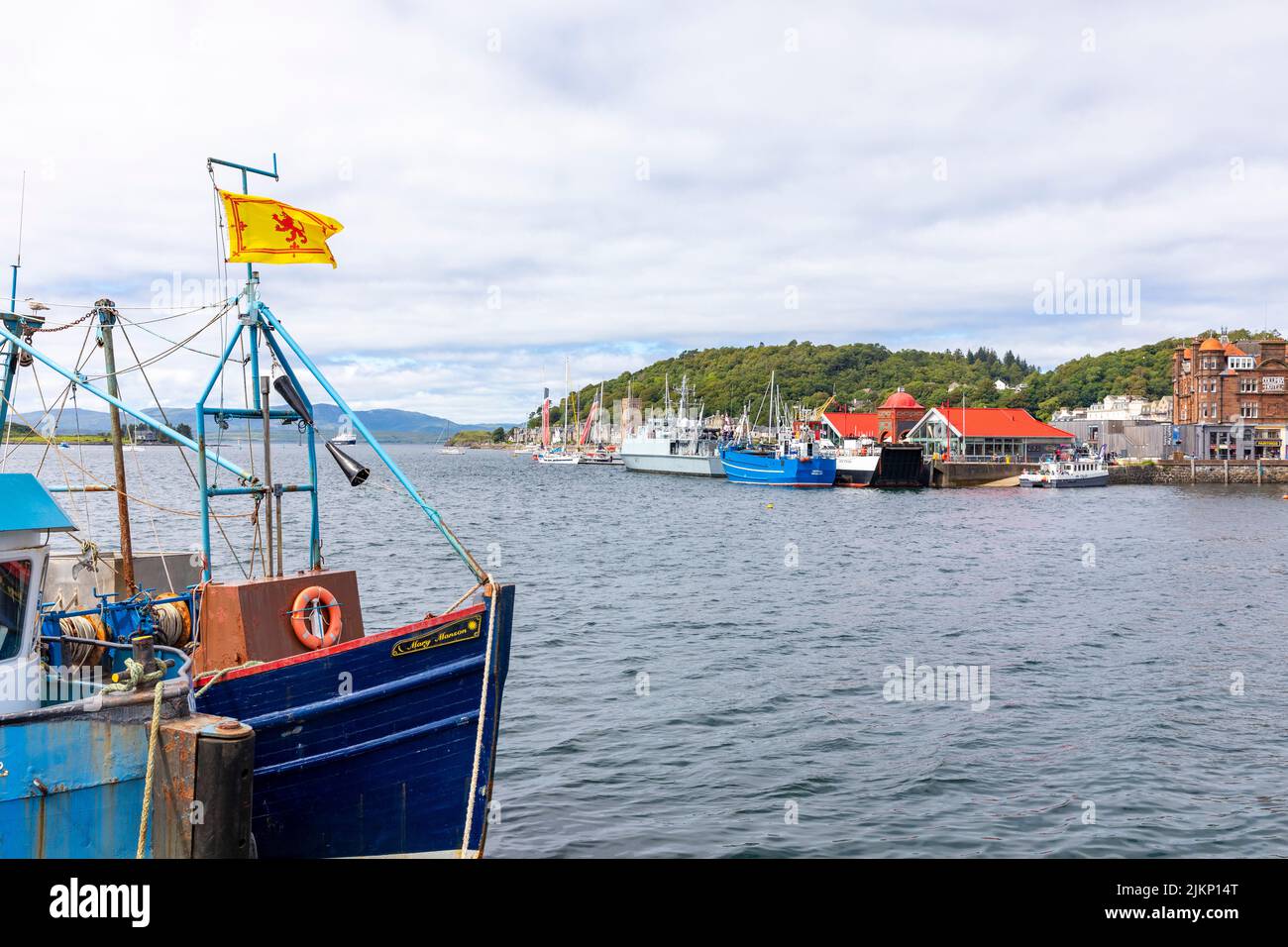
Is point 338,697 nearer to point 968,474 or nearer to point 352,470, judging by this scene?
point 352,470

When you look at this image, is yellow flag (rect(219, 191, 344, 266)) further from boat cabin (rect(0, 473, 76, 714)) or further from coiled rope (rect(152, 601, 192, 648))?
coiled rope (rect(152, 601, 192, 648))

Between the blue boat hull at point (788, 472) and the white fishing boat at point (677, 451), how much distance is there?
1410 centimetres

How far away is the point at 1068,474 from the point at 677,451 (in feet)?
183

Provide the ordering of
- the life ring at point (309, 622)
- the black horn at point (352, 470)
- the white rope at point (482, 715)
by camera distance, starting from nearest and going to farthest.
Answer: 1. the white rope at point (482, 715)
2. the life ring at point (309, 622)
3. the black horn at point (352, 470)

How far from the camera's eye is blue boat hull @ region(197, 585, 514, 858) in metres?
11.0

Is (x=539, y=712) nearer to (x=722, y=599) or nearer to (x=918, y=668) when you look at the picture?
(x=918, y=668)

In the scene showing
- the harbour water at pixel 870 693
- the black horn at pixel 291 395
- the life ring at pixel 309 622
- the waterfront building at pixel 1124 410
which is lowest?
the harbour water at pixel 870 693

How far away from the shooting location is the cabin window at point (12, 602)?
1009 cm

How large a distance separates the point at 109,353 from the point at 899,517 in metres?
61.7

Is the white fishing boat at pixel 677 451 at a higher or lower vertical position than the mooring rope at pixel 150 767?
higher

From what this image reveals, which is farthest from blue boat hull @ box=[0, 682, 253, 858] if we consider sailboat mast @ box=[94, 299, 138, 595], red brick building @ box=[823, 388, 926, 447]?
red brick building @ box=[823, 388, 926, 447]

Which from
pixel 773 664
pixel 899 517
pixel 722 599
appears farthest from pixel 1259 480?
pixel 773 664

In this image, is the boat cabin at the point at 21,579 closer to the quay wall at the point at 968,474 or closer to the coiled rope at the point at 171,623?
the coiled rope at the point at 171,623

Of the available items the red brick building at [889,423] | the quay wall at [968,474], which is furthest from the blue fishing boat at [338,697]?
the red brick building at [889,423]
